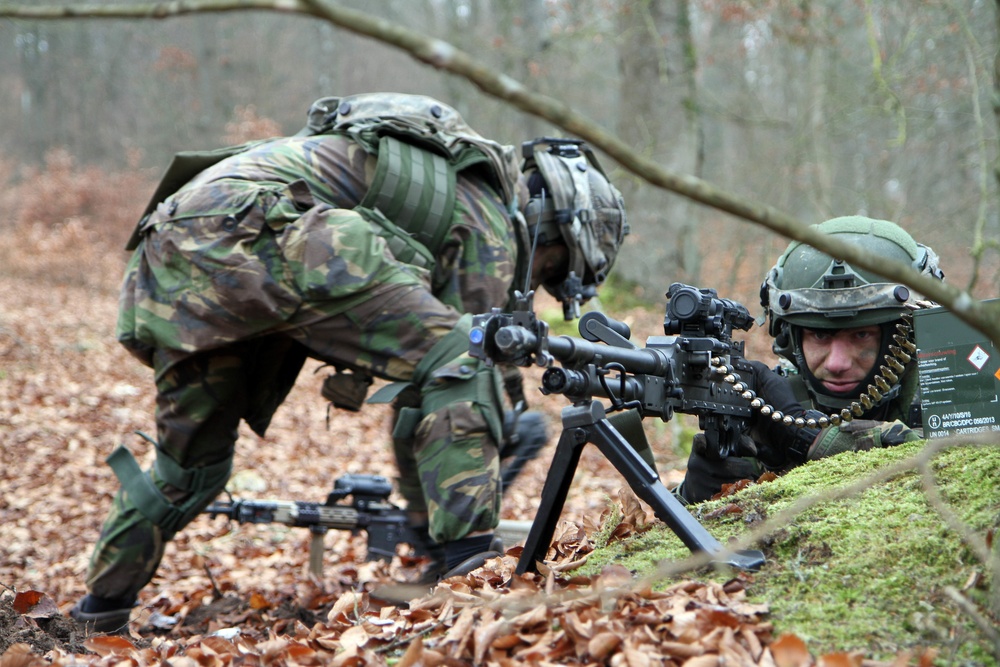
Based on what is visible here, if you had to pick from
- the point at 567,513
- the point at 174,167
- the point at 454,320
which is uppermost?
the point at 174,167

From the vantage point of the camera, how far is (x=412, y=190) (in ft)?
15.6

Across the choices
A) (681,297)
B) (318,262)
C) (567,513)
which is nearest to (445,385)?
(318,262)

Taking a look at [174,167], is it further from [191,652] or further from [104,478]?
[104,478]

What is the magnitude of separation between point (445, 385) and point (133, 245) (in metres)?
2.02

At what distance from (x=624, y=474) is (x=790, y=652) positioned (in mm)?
676

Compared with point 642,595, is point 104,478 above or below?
below

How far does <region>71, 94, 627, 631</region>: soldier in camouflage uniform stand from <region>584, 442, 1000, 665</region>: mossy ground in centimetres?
119

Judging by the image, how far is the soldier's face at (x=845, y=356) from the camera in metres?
4.06

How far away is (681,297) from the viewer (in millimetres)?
3273

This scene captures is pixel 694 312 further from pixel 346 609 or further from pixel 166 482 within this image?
pixel 166 482

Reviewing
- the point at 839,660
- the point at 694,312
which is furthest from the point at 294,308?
the point at 839,660

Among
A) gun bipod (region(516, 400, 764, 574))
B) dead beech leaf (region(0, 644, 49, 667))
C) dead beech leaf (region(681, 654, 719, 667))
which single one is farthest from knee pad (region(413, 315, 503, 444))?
dead beech leaf (region(681, 654, 719, 667))

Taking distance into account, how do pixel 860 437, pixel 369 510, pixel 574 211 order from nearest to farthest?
pixel 860 437
pixel 574 211
pixel 369 510

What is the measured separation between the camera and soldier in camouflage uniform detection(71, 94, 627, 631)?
433 cm
